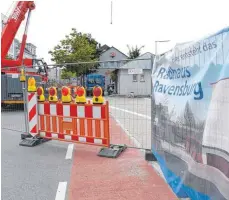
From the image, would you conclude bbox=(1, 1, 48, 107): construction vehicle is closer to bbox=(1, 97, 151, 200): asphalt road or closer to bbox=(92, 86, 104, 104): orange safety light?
bbox=(1, 97, 151, 200): asphalt road

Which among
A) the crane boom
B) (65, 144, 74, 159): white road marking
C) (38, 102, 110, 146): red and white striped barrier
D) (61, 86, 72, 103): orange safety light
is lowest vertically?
(65, 144, 74, 159): white road marking

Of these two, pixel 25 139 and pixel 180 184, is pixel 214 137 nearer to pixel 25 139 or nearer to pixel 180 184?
pixel 180 184

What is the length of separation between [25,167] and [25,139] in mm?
2000

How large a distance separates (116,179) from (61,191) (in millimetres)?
924

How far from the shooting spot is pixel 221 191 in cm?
257

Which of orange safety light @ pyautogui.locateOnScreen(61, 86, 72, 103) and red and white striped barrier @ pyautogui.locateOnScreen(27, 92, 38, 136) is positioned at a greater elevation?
orange safety light @ pyautogui.locateOnScreen(61, 86, 72, 103)

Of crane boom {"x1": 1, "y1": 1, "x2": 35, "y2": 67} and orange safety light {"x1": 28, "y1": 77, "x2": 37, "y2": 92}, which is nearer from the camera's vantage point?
orange safety light {"x1": 28, "y1": 77, "x2": 37, "y2": 92}

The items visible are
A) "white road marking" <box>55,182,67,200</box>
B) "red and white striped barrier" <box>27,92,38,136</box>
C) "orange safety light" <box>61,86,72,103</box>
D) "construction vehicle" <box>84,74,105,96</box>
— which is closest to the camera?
"white road marking" <box>55,182,67,200</box>

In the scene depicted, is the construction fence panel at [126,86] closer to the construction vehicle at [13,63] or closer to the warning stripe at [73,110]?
the warning stripe at [73,110]

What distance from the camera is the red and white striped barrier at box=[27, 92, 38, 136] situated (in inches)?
270

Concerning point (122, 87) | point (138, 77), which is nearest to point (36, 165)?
point (138, 77)

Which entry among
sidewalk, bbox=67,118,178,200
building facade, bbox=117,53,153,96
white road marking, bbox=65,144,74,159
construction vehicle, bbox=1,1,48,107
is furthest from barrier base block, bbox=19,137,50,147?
construction vehicle, bbox=1,1,48,107

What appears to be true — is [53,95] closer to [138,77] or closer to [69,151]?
[69,151]

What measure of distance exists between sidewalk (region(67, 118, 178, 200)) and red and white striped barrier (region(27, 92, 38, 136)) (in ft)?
4.96
